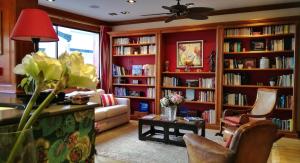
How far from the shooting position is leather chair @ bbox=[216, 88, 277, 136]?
164 inches

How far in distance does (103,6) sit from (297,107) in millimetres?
4415

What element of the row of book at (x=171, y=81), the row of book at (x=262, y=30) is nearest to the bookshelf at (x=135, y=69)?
the row of book at (x=171, y=81)

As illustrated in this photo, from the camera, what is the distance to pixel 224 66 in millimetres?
5285

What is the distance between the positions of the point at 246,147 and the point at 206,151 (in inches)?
13.6

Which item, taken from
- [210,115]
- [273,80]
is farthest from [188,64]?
[273,80]

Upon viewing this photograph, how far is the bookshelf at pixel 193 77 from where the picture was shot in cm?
555

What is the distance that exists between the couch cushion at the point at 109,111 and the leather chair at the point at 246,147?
2.87 meters

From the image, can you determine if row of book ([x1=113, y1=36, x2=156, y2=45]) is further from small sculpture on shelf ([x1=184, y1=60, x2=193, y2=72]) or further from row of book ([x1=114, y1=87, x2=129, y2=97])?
row of book ([x1=114, y1=87, x2=129, y2=97])

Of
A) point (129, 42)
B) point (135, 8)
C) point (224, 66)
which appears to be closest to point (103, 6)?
point (135, 8)

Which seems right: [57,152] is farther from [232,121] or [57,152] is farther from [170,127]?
[232,121]

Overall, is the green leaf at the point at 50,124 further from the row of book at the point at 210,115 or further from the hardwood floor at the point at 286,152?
the row of book at the point at 210,115

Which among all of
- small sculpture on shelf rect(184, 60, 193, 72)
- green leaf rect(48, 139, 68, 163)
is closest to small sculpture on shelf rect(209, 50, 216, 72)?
small sculpture on shelf rect(184, 60, 193, 72)

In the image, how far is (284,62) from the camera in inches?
191

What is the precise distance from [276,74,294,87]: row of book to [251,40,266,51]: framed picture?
2.28 feet
